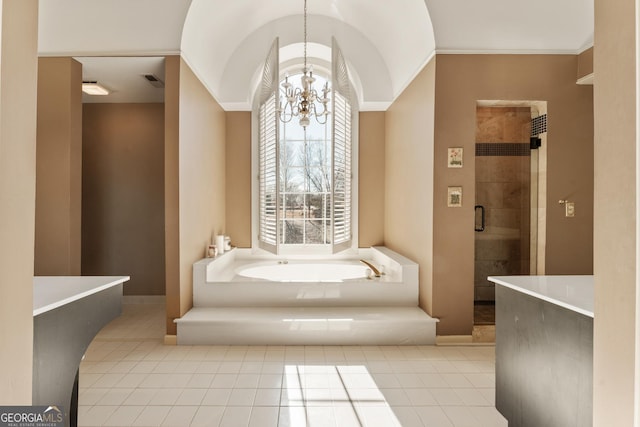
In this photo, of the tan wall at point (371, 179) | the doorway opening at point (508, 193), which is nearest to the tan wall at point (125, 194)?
the tan wall at point (371, 179)

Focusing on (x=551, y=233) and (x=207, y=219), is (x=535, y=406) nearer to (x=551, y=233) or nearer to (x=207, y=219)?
(x=551, y=233)

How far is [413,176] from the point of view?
3.72m

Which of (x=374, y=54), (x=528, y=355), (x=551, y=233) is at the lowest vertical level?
(x=528, y=355)

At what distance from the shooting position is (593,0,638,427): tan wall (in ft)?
3.05

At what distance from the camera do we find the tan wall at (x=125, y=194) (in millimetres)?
4441

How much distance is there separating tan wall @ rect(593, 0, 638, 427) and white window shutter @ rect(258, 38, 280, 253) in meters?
3.30

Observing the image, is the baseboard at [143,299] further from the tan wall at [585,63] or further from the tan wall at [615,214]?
the tan wall at [585,63]

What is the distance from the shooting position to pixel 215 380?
250cm

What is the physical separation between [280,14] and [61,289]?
12.7 feet

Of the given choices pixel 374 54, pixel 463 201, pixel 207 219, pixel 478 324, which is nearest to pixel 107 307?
pixel 207 219

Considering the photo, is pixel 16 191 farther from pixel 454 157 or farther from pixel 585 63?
pixel 585 63

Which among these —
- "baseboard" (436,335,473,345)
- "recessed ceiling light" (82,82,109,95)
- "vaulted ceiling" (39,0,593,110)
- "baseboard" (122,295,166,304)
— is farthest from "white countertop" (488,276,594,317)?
"recessed ceiling light" (82,82,109,95)

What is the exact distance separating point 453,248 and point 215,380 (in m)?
2.13

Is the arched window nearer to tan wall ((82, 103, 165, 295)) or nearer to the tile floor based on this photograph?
tan wall ((82, 103, 165, 295))
